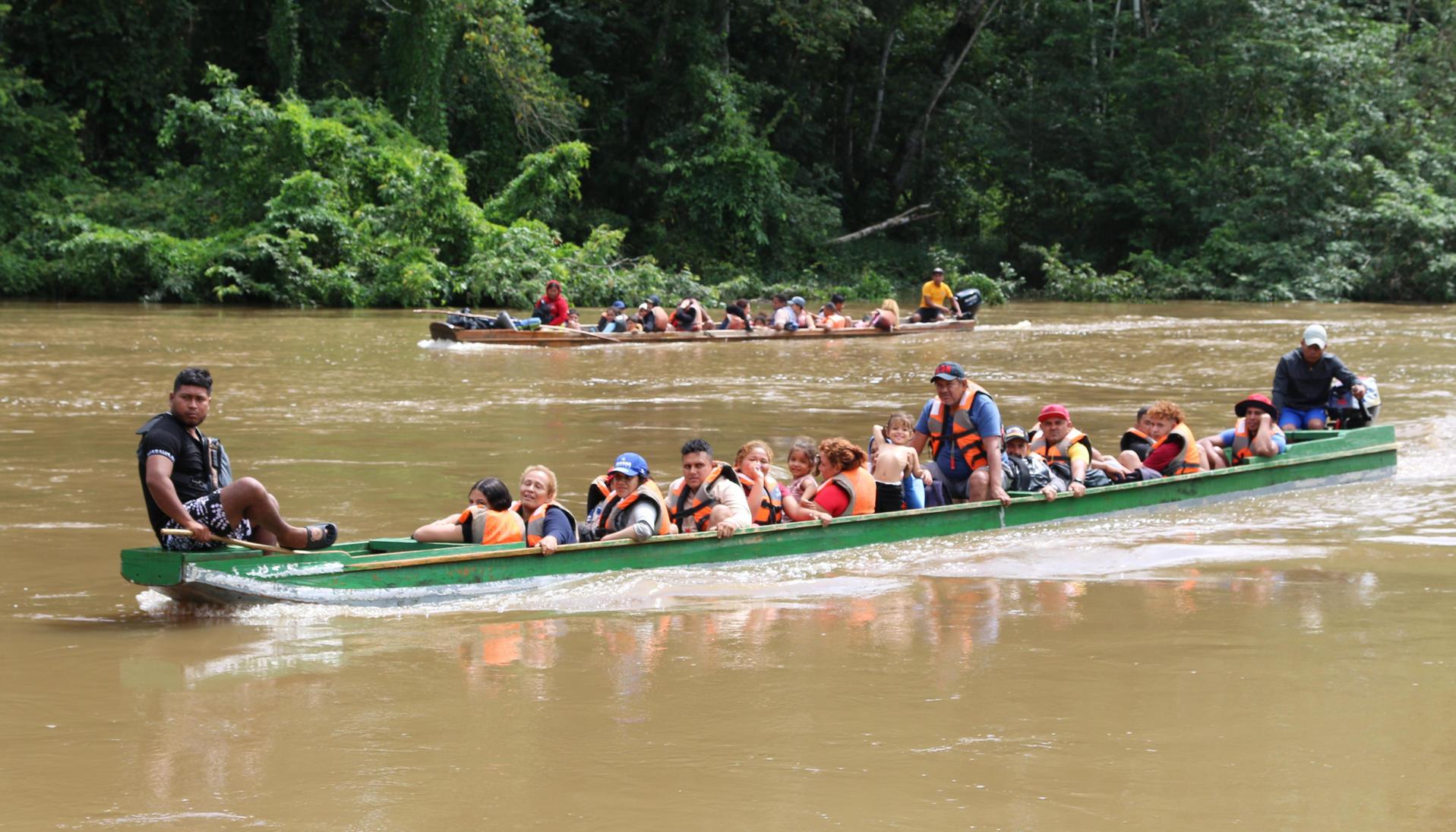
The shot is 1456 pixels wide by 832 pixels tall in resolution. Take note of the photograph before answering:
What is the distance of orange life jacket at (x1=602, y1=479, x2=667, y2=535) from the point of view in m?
8.61

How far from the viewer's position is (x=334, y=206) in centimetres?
3002

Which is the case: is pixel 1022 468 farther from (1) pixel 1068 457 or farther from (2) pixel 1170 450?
(2) pixel 1170 450

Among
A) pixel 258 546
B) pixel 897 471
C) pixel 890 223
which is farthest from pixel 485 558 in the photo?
pixel 890 223

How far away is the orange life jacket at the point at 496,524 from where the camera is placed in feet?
27.4

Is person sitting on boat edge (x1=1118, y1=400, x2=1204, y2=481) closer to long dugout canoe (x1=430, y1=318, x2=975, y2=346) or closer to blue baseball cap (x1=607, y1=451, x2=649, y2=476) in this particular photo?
blue baseball cap (x1=607, y1=451, x2=649, y2=476)

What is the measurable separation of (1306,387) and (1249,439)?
142 cm

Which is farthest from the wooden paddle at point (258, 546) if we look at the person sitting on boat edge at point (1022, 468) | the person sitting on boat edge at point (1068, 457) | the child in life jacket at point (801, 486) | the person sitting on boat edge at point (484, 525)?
the person sitting on boat edge at point (1068, 457)

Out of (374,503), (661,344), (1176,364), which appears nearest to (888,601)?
(374,503)

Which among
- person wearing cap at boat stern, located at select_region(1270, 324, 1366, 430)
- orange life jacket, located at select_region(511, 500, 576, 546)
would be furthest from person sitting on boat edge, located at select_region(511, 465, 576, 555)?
person wearing cap at boat stern, located at select_region(1270, 324, 1366, 430)

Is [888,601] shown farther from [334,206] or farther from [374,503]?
[334,206]

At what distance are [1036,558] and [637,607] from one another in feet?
9.00

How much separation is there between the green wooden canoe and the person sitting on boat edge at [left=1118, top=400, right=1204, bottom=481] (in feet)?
0.92

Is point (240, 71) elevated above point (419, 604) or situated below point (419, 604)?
above

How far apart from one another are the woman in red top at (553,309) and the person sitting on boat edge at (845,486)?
1418 cm
